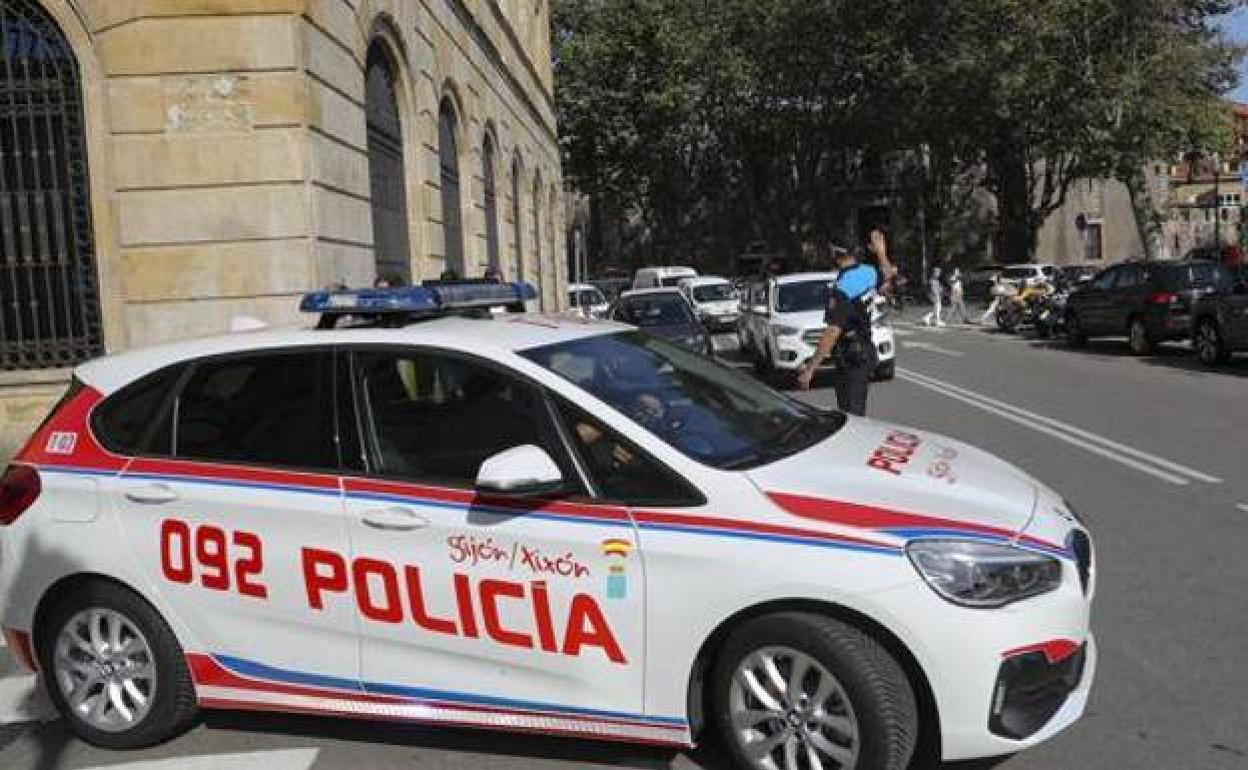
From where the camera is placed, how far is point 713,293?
34.7 metres

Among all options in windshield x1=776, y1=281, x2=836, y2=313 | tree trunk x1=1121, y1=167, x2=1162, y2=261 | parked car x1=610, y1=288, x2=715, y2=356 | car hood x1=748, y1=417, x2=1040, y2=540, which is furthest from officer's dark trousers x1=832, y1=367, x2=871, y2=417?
tree trunk x1=1121, y1=167, x2=1162, y2=261

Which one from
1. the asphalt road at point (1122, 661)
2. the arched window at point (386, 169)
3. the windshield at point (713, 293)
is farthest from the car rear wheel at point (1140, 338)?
the windshield at point (713, 293)

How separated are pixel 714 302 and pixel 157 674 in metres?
30.1

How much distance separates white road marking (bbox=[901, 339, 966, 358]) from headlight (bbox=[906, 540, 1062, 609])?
62.8 feet

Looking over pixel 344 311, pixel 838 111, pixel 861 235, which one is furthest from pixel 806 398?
pixel 861 235

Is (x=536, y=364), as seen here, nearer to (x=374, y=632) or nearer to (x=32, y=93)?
(x=374, y=632)

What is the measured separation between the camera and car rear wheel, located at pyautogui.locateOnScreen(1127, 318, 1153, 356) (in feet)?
66.1

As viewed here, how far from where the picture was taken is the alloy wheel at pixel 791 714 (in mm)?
3824

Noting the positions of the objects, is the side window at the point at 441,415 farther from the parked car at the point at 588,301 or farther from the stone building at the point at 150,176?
the parked car at the point at 588,301

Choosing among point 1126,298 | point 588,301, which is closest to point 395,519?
point 1126,298

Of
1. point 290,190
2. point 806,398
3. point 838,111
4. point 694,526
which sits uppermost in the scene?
point 838,111

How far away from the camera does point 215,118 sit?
11641mm

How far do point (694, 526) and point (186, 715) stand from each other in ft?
7.24

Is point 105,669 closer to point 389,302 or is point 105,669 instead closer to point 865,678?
point 389,302
